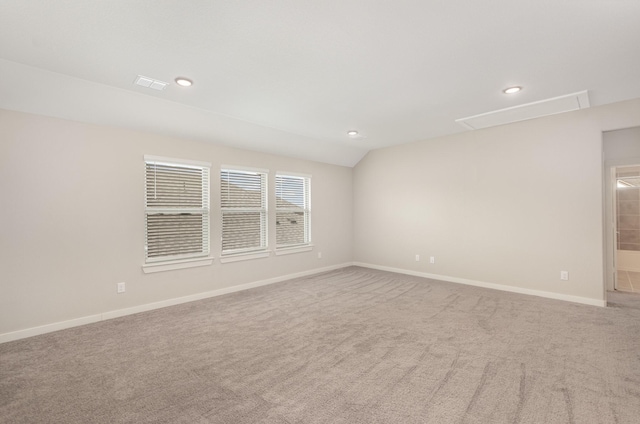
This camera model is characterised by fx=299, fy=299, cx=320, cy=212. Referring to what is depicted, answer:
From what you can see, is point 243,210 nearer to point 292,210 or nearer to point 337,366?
point 292,210

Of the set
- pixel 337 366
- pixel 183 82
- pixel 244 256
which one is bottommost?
pixel 337 366

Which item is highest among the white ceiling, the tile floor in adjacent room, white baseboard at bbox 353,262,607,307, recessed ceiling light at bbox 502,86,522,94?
recessed ceiling light at bbox 502,86,522,94

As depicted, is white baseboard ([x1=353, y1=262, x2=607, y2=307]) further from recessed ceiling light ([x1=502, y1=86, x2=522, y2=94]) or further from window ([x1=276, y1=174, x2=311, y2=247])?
recessed ceiling light ([x1=502, y1=86, x2=522, y2=94])

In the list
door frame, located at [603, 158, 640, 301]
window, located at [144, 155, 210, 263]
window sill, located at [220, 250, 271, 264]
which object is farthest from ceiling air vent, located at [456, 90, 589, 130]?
window, located at [144, 155, 210, 263]

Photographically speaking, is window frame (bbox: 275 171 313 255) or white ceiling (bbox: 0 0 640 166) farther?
window frame (bbox: 275 171 313 255)

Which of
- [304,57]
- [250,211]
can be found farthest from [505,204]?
[250,211]

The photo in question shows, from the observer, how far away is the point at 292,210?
5789mm

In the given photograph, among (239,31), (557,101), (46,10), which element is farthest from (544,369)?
(46,10)

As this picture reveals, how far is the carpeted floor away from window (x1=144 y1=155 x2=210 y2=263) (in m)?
0.84

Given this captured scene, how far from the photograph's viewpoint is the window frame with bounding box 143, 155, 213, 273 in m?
3.94

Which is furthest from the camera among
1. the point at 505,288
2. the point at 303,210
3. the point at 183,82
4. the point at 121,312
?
the point at 303,210

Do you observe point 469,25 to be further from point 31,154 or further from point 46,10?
point 31,154

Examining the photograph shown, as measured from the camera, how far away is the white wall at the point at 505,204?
4.00 m

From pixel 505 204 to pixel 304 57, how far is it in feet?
12.9
